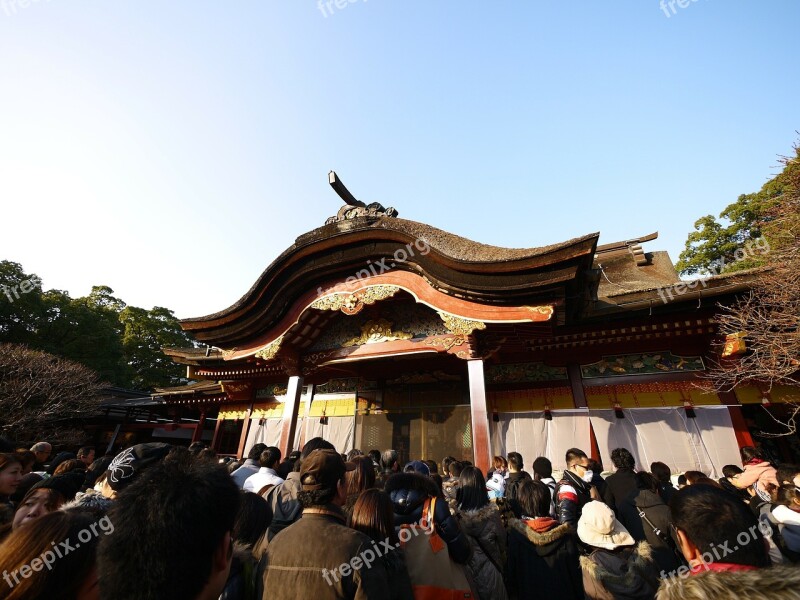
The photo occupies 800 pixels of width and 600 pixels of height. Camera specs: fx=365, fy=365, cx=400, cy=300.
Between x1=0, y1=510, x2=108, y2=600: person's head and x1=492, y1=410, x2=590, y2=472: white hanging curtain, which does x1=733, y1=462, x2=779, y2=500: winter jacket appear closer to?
x1=492, y1=410, x2=590, y2=472: white hanging curtain

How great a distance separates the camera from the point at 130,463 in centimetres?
250

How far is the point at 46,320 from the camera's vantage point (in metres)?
20.3

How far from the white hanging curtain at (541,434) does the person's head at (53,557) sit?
23.7 ft

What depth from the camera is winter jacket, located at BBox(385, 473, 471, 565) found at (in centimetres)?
238

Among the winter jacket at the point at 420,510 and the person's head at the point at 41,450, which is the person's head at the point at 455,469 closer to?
the winter jacket at the point at 420,510

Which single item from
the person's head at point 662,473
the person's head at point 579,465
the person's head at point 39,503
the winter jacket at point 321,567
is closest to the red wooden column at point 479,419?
the person's head at point 579,465

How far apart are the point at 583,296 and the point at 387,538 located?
18.3ft

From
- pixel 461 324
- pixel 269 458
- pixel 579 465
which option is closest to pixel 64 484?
pixel 269 458

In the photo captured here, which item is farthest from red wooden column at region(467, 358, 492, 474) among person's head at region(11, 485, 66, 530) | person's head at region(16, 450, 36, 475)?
person's head at region(16, 450, 36, 475)

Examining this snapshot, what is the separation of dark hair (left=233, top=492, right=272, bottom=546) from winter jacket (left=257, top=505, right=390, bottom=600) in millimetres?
559

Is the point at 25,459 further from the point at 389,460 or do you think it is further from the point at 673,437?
the point at 673,437

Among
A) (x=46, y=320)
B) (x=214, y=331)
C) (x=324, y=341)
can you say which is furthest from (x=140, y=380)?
(x=324, y=341)

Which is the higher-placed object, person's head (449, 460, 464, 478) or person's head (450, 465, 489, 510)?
person's head (449, 460, 464, 478)

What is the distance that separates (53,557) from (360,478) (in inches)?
71.1
